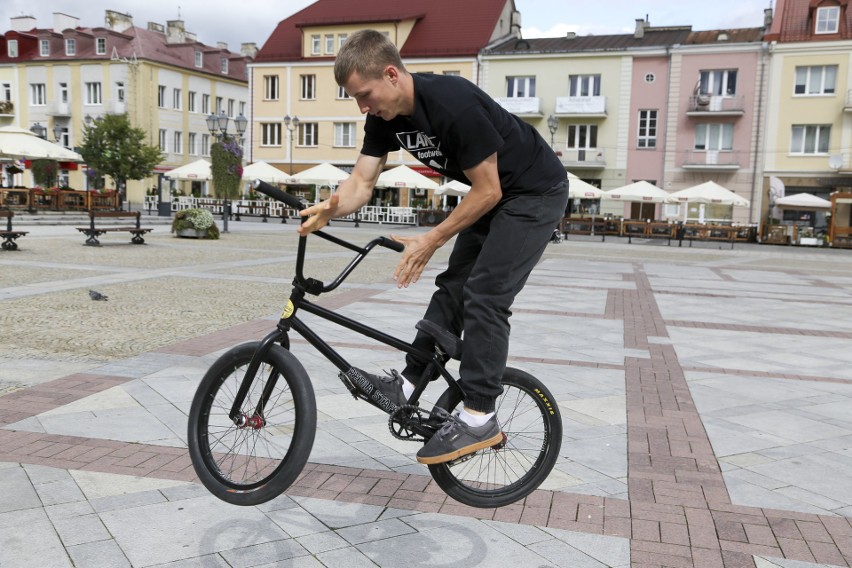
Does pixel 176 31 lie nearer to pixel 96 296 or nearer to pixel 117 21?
pixel 117 21

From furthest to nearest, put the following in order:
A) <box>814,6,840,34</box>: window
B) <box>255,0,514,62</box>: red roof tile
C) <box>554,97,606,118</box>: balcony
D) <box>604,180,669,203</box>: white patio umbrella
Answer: <box>255,0,514,62</box>: red roof tile, <box>554,97,606,118</box>: balcony, <box>814,6,840,34</box>: window, <box>604,180,669,203</box>: white patio umbrella

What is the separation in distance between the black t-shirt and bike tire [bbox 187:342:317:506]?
964 millimetres

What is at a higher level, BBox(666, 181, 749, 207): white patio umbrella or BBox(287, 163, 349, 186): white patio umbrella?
BBox(287, 163, 349, 186): white patio umbrella

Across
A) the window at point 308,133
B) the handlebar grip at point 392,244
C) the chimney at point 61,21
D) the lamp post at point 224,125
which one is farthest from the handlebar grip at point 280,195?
the chimney at point 61,21

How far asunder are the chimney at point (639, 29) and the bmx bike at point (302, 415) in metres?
43.2

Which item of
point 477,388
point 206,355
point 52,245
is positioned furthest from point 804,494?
point 52,245

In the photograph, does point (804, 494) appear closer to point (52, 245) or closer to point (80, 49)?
point (52, 245)

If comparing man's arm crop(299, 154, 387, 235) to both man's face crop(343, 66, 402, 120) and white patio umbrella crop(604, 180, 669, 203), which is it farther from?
white patio umbrella crop(604, 180, 669, 203)

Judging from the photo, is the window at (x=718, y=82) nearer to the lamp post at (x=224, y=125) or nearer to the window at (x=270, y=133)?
the lamp post at (x=224, y=125)

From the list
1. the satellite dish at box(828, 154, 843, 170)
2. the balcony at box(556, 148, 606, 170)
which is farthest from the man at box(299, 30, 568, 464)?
the balcony at box(556, 148, 606, 170)

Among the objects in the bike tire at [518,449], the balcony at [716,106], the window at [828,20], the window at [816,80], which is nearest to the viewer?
the bike tire at [518,449]

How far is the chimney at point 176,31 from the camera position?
58.8m

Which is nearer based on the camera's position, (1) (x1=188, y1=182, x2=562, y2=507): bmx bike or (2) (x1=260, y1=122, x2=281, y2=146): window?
(1) (x1=188, y1=182, x2=562, y2=507): bmx bike

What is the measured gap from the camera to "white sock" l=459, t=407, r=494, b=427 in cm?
303
